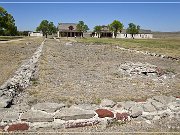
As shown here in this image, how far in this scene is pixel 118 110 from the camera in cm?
611

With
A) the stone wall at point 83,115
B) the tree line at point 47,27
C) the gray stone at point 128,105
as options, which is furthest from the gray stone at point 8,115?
the tree line at point 47,27

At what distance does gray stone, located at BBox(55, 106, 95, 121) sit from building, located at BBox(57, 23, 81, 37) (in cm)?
9913

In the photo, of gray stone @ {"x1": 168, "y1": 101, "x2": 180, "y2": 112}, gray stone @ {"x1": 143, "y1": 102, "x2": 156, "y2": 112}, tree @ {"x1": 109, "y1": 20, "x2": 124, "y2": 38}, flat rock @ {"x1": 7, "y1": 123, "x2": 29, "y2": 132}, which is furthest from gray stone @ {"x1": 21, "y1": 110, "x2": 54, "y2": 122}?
tree @ {"x1": 109, "y1": 20, "x2": 124, "y2": 38}

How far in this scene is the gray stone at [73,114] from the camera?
5545mm

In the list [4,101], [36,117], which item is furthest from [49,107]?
[4,101]

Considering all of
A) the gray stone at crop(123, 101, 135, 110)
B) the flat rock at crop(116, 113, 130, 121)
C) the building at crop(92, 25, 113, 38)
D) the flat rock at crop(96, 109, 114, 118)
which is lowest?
the flat rock at crop(116, 113, 130, 121)

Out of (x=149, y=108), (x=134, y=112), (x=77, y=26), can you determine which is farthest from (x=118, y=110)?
(x=77, y=26)

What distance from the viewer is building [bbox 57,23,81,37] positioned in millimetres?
103625

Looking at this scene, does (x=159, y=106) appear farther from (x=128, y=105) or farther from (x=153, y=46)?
(x=153, y=46)

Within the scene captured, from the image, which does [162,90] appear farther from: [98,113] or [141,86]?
[98,113]

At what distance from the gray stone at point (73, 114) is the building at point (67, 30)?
3903 inches

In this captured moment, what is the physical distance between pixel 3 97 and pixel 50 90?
1.83 m

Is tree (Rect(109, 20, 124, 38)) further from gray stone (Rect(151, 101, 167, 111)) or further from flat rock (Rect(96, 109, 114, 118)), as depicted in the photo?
flat rock (Rect(96, 109, 114, 118))

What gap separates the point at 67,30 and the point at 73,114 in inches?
3952
